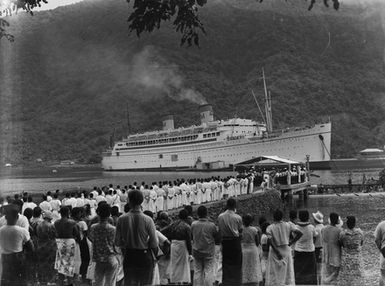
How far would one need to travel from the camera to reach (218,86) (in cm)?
15725

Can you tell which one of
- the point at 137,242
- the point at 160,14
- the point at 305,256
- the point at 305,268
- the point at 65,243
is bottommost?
the point at 305,268

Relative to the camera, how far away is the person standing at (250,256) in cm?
739

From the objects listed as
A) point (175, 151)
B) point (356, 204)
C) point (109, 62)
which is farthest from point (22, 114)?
point (356, 204)

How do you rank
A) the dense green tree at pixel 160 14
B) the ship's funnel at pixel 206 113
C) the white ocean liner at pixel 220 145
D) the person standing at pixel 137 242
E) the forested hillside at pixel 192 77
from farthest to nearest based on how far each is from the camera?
the forested hillside at pixel 192 77, the ship's funnel at pixel 206 113, the white ocean liner at pixel 220 145, the person standing at pixel 137 242, the dense green tree at pixel 160 14

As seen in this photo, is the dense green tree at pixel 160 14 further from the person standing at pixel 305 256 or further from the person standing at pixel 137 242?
the person standing at pixel 305 256

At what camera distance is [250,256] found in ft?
24.3

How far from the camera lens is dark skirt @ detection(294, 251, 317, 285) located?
7688 millimetres

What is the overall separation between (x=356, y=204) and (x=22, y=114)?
151 m

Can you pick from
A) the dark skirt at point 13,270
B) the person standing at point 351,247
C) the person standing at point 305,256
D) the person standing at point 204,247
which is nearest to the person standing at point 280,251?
the person standing at point 305,256

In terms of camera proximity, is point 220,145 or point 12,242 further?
point 220,145

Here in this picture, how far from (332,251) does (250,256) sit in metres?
1.27

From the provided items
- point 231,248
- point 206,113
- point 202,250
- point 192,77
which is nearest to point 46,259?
point 202,250

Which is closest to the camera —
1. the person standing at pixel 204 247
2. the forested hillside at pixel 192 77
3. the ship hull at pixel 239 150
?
the person standing at pixel 204 247

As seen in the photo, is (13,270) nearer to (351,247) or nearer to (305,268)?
(305,268)
